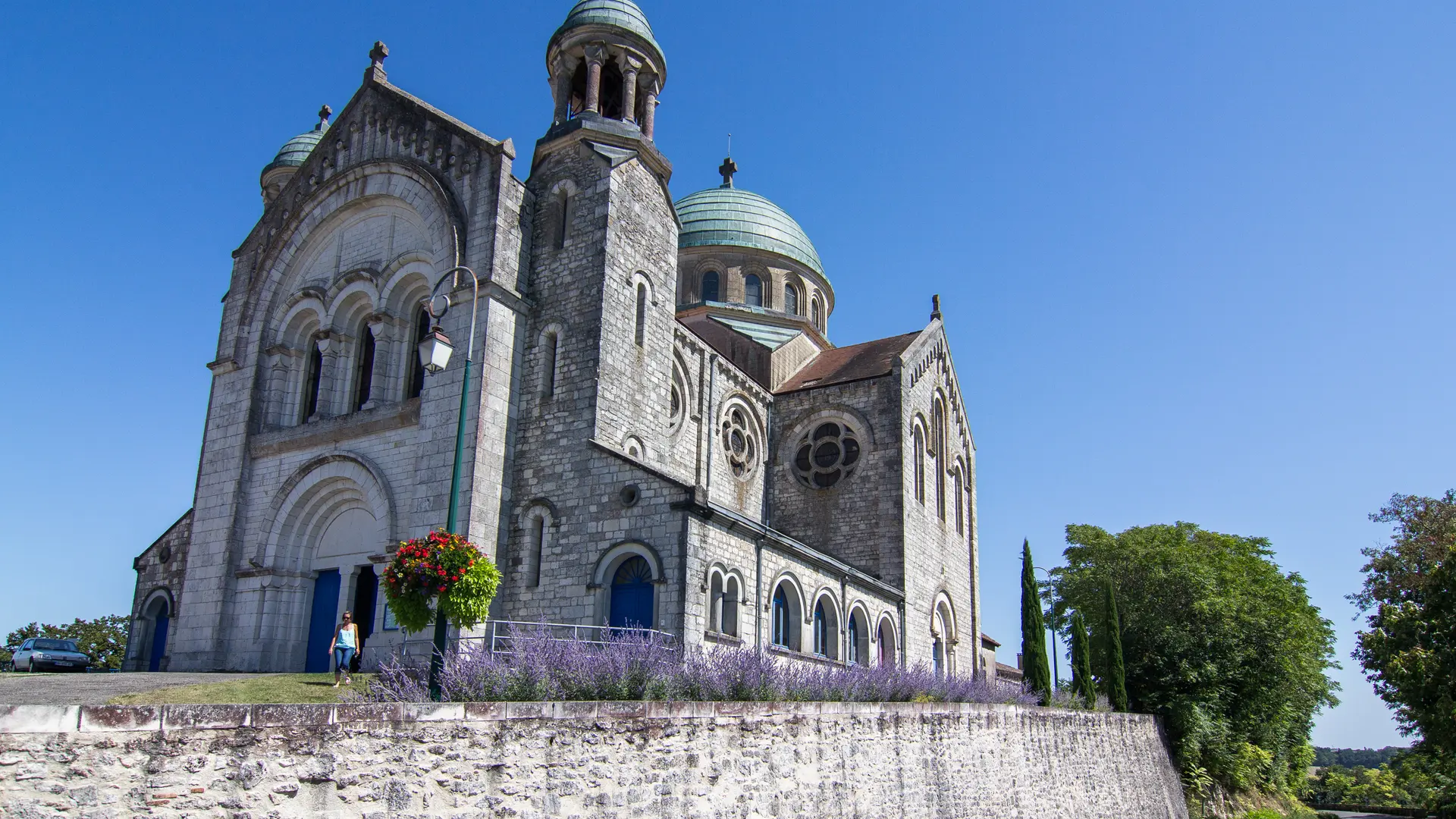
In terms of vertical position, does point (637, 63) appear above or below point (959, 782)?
above

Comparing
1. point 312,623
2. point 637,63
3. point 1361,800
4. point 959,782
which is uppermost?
point 637,63

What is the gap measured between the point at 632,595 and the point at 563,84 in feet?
43.4

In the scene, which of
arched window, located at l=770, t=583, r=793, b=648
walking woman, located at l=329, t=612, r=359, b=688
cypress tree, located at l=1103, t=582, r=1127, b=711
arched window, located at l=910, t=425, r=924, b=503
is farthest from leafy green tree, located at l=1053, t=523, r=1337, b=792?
walking woman, located at l=329, t=612, r=359, b=688

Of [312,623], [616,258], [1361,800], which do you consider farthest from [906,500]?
A: [1361,800]

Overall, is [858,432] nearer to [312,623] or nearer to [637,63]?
[637,63]

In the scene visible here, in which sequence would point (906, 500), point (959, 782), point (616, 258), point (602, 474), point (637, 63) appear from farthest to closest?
point (906, 500)
point (637, 63)
point (616, 258)
point (602, 474)
point (959, 782)

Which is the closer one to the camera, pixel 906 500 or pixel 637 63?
pixel 637 63

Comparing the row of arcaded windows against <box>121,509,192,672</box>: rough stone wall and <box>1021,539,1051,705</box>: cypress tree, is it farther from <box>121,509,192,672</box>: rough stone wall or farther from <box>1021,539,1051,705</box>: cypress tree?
<box>1021,539,1051,705</box>: cypress tree

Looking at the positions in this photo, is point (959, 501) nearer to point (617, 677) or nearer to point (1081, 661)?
point (1081, 661)

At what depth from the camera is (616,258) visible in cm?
2211

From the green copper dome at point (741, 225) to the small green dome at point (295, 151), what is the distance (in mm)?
13092

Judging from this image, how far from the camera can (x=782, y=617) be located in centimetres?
2258

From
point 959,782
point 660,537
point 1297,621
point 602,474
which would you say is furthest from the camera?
point 1297,621

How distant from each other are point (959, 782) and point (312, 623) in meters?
14.2
